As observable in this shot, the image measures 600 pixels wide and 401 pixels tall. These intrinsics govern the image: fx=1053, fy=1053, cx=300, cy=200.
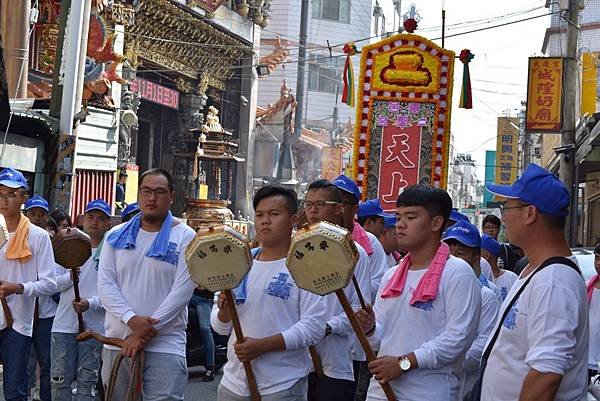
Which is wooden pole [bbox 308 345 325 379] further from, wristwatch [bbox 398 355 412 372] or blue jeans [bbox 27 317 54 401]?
blue jeans [bbox 27 317 54 401]

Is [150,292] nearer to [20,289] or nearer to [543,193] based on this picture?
[20,289]

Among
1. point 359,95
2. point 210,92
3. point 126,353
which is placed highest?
point 210,92

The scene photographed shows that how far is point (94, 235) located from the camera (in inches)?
340

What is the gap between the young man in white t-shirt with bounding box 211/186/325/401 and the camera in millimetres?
5391

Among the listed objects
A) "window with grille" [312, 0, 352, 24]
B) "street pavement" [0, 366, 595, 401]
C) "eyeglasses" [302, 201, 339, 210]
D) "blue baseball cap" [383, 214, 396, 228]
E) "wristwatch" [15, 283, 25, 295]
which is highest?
"window with grille" [312, 0, 352, 24]

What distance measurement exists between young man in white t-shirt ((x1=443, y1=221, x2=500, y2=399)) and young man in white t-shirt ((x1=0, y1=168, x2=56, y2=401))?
297 centimetres

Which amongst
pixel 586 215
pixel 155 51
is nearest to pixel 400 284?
pixel 155 51

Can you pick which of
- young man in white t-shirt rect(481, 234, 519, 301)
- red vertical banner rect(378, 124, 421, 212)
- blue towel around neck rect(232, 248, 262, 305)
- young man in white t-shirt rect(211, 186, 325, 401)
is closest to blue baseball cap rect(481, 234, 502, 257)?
young man in white t-shirt rect(481, 234, 519, 301)

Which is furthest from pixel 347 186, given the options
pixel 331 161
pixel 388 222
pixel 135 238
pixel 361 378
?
pixel 331 161

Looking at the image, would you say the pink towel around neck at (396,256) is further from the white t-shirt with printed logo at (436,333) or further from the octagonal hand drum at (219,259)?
the white t-shirt with printed logo at (436,333)

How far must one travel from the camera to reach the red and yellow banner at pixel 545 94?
22.6 metres

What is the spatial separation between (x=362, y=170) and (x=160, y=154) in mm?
19456

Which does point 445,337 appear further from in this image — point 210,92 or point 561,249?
point 210,92

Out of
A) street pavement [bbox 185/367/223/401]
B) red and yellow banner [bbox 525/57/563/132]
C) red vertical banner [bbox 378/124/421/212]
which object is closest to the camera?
street pavement [bbox 185/367/223/401]
